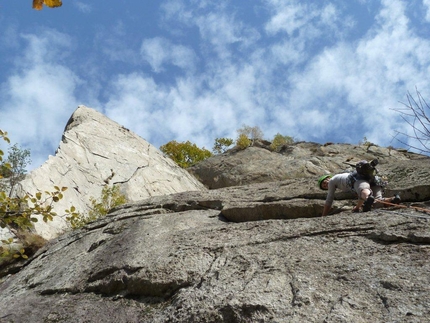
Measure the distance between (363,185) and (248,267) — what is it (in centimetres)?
350

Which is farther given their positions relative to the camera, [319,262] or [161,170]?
[161,170]

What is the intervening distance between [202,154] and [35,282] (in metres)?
27.2

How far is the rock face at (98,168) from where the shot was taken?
16.9 metres

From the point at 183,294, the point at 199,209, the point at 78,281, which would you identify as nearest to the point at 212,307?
the point at 183,294

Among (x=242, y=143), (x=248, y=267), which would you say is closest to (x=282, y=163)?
(x=242, y=143)

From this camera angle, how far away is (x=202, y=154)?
37.0 meters

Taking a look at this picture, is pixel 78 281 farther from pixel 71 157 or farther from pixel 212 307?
pixel 71 157

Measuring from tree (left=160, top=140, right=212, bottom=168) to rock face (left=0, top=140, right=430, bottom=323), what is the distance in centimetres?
2433

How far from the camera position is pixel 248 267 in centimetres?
757

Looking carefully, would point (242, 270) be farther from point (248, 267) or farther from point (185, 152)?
point (185, 152)

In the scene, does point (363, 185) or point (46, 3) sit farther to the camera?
point (363, 185)

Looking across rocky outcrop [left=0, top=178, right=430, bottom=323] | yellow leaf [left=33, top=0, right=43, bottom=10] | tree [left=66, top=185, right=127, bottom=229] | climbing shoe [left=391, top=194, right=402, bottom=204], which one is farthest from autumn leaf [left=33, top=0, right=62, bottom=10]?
tree [left=66, top=185, right=127, bottom=229]

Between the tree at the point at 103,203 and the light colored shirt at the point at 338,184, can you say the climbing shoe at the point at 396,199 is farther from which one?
the tree at the point at 103,203

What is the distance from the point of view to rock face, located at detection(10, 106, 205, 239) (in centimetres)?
1688
